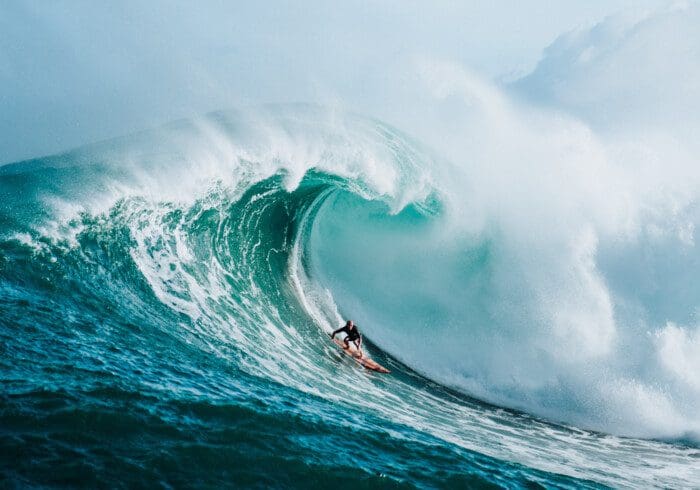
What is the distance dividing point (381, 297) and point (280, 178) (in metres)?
5.09

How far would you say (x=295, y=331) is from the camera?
8.88m

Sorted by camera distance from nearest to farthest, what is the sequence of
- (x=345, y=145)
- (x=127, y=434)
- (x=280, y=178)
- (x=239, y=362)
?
1. (x=127, y=434)
2. (x=239, y=362)
3. (x=280, y=178)
4. (x=345, y=145)

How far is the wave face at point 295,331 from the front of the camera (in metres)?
3.74

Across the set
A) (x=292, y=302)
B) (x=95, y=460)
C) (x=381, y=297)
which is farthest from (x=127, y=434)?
(x=381, y=297)

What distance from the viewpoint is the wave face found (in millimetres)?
3742

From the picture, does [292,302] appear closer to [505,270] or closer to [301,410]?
[301,410]

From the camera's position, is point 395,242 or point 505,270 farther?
point 395,242

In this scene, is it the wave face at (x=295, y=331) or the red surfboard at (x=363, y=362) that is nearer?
the wave face at (x=295, y=331)

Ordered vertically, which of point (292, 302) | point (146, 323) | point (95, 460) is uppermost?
point (292, 302)

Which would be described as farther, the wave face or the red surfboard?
the red surfboard

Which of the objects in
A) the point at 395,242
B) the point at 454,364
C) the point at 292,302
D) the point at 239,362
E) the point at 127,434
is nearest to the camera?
the point at 127,434

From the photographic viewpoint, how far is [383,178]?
13.1 metres

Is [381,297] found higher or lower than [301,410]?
higher

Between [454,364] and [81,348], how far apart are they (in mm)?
9022
